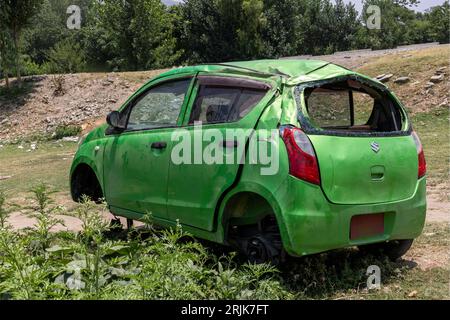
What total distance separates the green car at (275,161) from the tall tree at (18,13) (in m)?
17.2

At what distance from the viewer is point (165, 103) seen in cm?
498

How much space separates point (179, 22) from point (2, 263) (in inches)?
1468

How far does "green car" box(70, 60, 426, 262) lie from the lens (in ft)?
12.2

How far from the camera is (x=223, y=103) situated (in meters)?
4.41

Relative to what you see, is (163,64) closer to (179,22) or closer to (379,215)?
(179,22)

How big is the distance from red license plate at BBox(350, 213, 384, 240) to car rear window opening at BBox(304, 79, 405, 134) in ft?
2.36

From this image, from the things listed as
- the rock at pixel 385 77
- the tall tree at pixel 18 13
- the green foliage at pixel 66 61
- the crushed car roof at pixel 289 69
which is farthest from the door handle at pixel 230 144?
the green foliage at pixel 66 61

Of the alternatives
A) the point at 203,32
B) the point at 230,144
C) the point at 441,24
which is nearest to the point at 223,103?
the point at 230,144

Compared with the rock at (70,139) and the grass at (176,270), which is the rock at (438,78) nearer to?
the grass at (176,270)

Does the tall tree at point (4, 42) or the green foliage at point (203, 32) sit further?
the green foliage at point (203, 32)

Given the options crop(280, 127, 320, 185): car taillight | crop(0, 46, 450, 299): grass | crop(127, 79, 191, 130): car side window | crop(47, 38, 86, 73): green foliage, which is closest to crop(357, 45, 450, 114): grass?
crop(0, 46, 450, 299): grass

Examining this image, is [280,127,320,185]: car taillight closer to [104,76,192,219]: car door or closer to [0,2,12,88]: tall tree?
[104,76,192,219]: car door

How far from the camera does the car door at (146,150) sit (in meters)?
4.72
